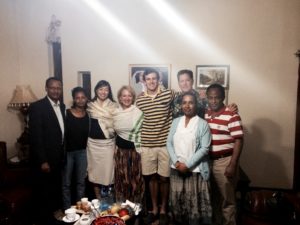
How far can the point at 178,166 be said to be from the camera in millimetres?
2346

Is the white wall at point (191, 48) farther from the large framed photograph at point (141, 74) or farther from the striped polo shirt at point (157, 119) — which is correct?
the striped polo shirt at point (157, 119)

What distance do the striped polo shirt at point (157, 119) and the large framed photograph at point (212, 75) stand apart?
2.58 feet

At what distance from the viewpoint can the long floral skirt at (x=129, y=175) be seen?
2666 millimetres

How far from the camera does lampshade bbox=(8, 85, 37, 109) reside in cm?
330

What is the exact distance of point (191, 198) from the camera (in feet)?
7.74

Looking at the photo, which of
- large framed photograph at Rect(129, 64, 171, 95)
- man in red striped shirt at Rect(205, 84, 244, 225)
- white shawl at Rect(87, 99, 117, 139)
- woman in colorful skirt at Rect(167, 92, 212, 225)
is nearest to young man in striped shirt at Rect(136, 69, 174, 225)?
woman in colorful skirt at Rect(167, 92, 212, 225)

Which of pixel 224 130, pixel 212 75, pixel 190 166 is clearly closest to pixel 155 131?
pixel 190 166

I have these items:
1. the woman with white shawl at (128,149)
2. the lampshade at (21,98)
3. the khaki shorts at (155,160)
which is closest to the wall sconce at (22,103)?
the lampshade at (21,98)

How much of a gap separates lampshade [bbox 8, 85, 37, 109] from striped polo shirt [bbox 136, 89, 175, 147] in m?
1.66

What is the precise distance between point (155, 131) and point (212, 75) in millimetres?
1127

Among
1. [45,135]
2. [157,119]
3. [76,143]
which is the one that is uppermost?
[157,119]

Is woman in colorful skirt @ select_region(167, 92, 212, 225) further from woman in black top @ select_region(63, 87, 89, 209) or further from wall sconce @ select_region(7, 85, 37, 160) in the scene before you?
wall sconce @ select_region(7, 85, 37, 160)

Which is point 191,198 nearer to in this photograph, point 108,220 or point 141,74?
point 108,220

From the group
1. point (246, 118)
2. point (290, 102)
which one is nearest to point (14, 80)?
point (246, 118)
